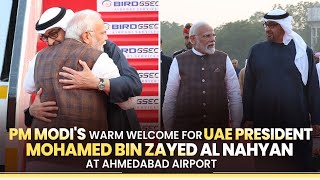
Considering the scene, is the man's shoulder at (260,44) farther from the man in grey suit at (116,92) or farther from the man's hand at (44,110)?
the man's hand at (44,110)

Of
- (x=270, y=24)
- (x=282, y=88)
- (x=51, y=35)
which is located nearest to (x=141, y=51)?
(x=51, y=35)

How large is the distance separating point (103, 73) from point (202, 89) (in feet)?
2.31

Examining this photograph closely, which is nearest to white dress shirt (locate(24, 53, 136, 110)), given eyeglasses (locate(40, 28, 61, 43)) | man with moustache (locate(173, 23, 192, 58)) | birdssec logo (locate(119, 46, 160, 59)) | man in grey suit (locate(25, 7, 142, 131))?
man in grey suit (locate(25, 7, 142, 131))

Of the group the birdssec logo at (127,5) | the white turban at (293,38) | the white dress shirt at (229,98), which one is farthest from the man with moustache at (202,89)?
the white turban at (293,38)

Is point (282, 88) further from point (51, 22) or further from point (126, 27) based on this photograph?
point (51, 22)

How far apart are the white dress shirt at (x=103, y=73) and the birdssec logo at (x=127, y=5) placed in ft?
1.11

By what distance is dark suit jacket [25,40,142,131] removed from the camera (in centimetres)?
606

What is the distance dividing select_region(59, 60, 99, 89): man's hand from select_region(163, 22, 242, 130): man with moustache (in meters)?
0.53

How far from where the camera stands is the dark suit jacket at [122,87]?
606 centimetres

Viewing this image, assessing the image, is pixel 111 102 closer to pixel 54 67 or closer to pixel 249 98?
pixel 54 67

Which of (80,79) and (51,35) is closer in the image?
(80,79)

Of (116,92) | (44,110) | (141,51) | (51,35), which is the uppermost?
(51,35)

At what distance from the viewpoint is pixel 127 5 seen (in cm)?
609

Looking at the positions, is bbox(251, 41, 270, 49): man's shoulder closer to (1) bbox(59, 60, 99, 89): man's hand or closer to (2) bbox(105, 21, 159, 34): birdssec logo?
(2) bbox(105, 21, 159, 34): birdssec logo
